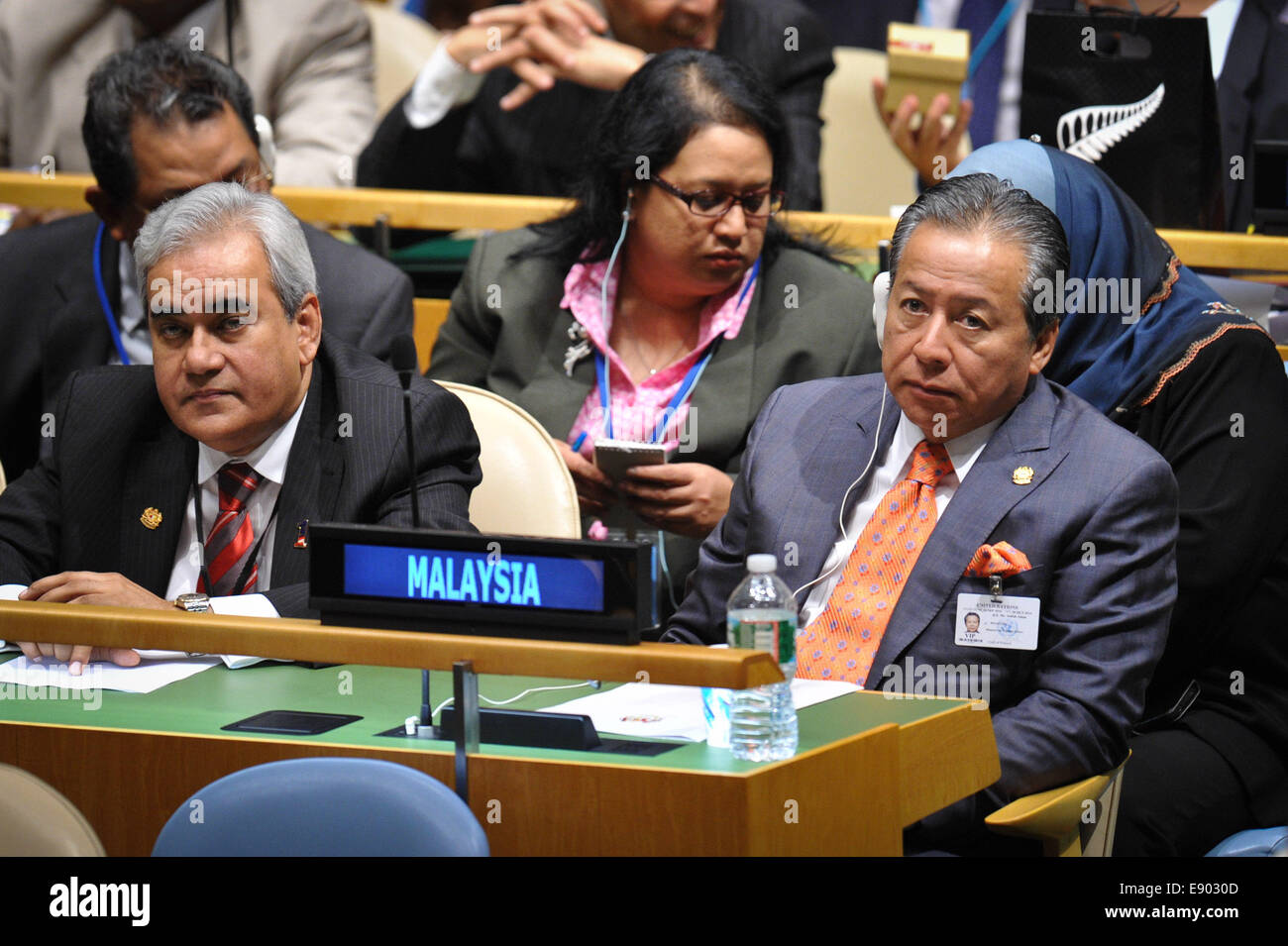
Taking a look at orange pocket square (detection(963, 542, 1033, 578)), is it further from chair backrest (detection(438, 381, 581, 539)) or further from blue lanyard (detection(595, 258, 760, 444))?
blue lanyard (detection(595, 258, 760, 444))

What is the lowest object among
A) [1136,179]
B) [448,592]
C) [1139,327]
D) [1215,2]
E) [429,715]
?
[429,715]

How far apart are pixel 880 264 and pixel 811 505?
3.74 feet

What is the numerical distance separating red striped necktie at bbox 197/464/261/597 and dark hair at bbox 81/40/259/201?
39.9 inches

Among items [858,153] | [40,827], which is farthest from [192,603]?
[858,153]

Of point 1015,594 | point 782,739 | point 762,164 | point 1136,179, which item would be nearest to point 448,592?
point 782,739

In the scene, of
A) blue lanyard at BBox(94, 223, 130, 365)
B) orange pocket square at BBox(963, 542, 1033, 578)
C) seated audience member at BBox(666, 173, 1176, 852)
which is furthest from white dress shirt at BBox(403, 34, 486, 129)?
orange pocket square at BBox(963, 542, 1033, 578)

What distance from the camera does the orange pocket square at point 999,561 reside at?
2.51m

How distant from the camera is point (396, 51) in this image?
5.80 metres

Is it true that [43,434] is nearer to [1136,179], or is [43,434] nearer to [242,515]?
[242,515]

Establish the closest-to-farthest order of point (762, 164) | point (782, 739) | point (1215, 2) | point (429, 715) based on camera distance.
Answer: point (782, 739) < point (429, 715) < point (762, 164) < point (1215, 2)

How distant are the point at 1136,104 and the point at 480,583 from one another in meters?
2.31

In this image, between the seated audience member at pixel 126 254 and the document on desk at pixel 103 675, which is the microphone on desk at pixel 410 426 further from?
the seated audience member at pixel 126 254

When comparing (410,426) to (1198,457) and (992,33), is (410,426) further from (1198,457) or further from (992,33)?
(992,33)

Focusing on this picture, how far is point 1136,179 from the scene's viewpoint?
373cm
